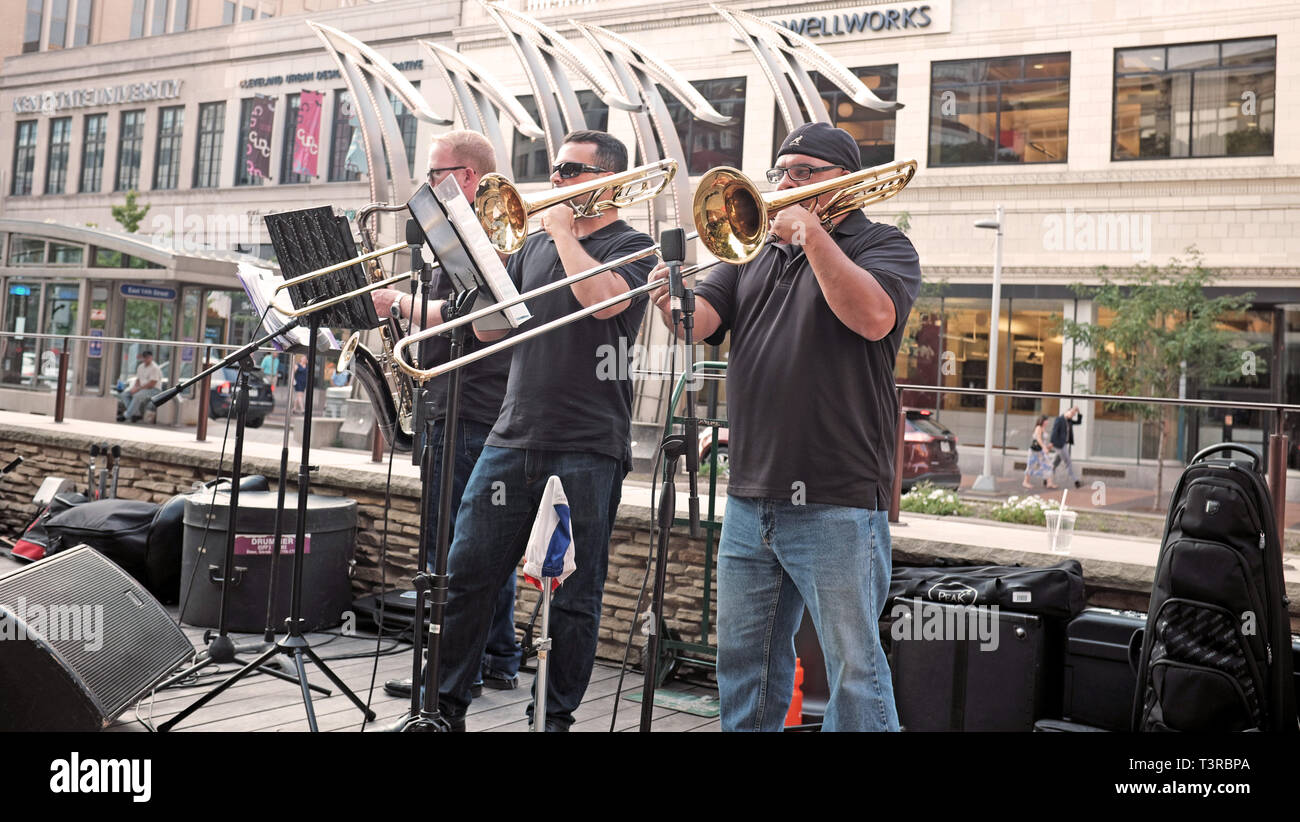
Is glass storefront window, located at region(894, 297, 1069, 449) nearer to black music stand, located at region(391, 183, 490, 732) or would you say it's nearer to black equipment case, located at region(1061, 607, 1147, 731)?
black equipment case, located at region(1061, 607, 1147, 731)

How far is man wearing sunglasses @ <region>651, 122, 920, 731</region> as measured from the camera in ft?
8.74

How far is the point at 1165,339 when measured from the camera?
54.0 feet

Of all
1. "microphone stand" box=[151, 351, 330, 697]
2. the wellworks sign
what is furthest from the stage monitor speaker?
the wellworks sign

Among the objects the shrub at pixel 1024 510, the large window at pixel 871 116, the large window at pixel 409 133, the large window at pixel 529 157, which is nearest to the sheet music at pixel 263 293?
the shrub at pixel 1024 510

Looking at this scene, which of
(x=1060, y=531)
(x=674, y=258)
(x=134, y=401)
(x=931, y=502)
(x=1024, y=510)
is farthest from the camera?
(x=134, y=401)

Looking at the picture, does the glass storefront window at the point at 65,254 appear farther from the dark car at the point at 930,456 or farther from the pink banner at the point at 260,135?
the pink banner at the point at 260,135

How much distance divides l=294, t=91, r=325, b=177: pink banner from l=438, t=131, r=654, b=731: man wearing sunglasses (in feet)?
84.4

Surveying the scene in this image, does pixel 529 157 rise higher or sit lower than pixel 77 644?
higher

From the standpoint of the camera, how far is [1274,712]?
3.28m

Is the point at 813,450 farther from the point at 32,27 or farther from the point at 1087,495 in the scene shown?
the point at 32,27

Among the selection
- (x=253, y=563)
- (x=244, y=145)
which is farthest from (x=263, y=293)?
(x=244, y=145)

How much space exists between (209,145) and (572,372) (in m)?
30.7
